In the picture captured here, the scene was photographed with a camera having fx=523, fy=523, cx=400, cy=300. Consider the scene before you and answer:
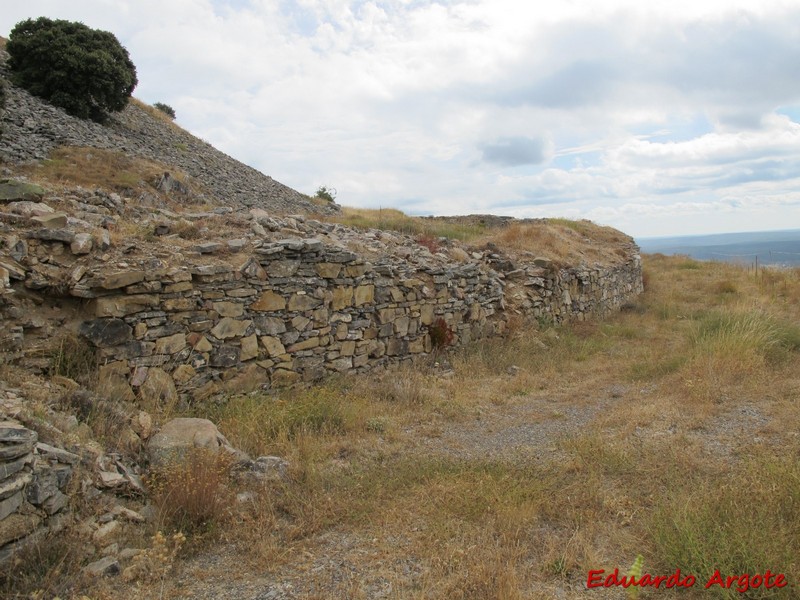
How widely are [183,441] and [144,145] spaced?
17030mm

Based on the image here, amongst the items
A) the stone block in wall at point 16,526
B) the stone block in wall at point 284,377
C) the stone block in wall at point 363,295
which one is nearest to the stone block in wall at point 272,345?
the stone block in wall at point 284,377

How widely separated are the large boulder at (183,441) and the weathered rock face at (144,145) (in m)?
10.4

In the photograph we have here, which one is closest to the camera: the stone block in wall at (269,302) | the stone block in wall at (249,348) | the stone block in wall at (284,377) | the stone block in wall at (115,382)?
the stone block in wall at (115,382)

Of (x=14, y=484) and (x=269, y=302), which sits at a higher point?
(x=269, y=302)

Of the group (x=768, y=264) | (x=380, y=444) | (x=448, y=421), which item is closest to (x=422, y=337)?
(x=448, y=421)

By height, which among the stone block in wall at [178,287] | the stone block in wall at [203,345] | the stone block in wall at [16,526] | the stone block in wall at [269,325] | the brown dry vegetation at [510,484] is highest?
the stone block in wall at [178,287]

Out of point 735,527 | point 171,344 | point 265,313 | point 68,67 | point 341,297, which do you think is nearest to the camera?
point 735,527

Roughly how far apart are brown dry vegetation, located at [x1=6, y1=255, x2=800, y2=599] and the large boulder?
44cm

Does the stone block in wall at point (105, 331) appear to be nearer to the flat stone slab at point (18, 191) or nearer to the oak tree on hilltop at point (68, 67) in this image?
the flat stone slab at point (18, 191)

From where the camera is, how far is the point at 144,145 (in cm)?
1850

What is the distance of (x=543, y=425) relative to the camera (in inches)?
243

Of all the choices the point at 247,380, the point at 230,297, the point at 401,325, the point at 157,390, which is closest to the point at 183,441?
the point at 157,390

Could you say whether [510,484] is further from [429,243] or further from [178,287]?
[429,243]

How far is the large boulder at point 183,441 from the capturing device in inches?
172
